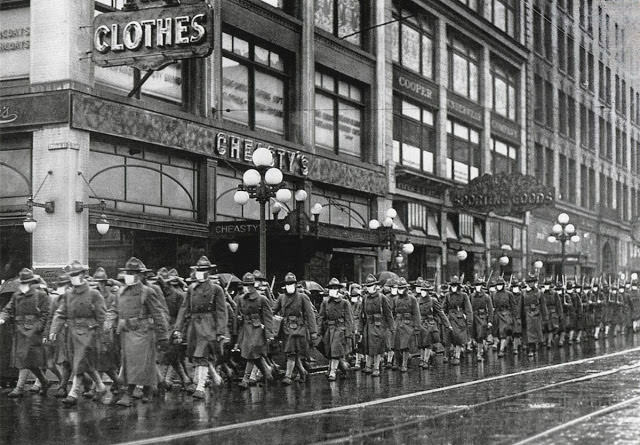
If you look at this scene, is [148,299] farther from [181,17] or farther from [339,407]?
[181,17]

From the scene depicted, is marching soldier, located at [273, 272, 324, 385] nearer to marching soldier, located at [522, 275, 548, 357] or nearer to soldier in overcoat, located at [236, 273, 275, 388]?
soldier in overcoat, located at [236, 273, 275, 388]

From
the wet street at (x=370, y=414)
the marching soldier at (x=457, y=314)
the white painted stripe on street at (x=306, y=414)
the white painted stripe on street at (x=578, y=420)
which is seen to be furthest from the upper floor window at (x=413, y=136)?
the white painted stripe on street at (x=578, y=420)

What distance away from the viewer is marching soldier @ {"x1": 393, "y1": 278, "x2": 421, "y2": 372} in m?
21.2

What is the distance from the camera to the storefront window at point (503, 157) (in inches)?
1863

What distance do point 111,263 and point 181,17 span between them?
19.0 ft

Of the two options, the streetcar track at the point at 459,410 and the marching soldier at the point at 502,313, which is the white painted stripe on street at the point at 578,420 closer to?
the streetcar track at the point at 459,410

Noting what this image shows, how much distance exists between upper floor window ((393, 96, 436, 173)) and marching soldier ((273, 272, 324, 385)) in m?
19.5

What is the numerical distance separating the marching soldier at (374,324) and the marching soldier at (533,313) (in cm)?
722

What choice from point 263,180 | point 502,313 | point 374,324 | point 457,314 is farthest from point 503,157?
point 263,180

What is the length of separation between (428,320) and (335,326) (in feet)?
13.8

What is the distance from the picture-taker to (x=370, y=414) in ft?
42.9

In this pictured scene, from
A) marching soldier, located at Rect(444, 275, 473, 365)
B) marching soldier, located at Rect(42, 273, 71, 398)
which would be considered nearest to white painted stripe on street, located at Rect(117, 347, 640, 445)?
marching soldier, located at Rect(444, 275, 473, 365)

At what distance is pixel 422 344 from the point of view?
22359mm

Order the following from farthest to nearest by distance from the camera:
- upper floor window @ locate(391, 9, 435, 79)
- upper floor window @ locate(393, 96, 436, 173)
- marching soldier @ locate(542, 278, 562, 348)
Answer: upper floor window @ locate(391, 9, 435, 79), upper floor window @ locate(393, 96, 436, 173), marching soldier @ locate(542, 278, 562, 348)
